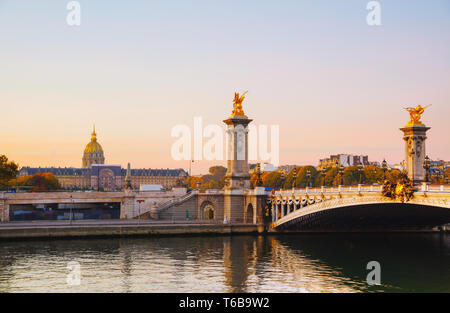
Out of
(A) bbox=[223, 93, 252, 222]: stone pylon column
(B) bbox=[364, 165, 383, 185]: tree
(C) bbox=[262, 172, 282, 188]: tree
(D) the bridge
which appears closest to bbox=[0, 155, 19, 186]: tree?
(A) bbox=[223, 93, 252, 222]: stone pylon column

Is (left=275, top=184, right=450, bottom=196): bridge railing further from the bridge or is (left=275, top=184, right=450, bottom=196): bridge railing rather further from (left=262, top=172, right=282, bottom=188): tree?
(left=262, top=172, right=282, bottom=188): tree

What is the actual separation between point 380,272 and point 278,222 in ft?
72.6

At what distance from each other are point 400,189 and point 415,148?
10.7 metres

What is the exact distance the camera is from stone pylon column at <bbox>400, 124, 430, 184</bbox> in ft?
156

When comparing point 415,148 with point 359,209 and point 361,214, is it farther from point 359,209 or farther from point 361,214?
point 361,214

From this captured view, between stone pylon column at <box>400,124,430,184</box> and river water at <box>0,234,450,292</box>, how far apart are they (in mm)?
6249

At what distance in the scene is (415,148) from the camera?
47.7 metres

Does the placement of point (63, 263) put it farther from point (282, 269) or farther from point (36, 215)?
point (36, 215)

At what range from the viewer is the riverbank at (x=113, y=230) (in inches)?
1934

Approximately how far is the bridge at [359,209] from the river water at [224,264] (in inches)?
91.6

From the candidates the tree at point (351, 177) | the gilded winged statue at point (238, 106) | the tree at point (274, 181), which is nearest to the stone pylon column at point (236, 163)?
the gilded winged statue at point (238, 106)

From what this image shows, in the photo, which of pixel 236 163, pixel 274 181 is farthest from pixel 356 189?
pixel 274 181

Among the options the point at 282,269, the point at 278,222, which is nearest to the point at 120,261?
the point at 282,269
